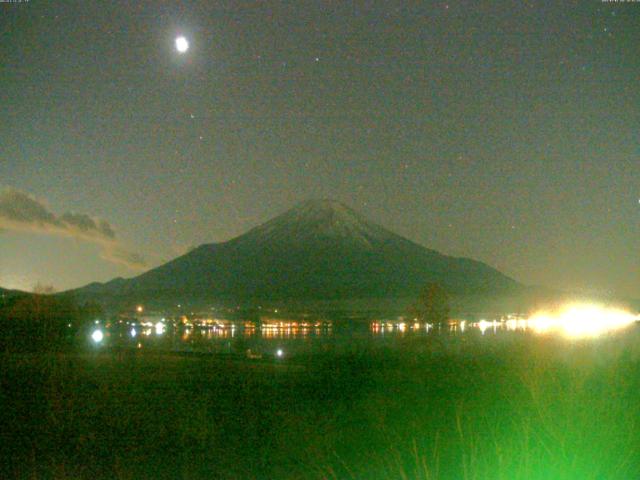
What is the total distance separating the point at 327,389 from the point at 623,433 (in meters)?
7.90

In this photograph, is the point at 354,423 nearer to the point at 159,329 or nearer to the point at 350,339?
the point at 350,339

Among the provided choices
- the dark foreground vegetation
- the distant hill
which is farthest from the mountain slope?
the dark foreground vegetation

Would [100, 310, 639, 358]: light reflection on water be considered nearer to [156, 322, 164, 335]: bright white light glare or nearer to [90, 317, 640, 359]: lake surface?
[90, 317, 640, 359]: lake surface

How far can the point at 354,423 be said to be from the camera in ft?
39.0

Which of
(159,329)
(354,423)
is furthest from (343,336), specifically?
(354,423)

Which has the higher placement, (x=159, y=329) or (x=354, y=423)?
(x=159, y=329)

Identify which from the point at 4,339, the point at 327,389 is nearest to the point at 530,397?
the point at 327,389

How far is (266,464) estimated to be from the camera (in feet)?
32.2

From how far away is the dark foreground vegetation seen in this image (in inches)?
341

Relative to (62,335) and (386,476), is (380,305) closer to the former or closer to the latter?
(62,335)

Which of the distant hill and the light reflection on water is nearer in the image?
the light reflection on water

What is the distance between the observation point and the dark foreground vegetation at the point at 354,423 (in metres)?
8.66

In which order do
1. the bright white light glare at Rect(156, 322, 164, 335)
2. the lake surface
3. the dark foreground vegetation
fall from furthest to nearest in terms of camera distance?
1. the bright white light glare at Rect(156, 322, 164, 335)
2. the lake surface
3. the dark foreground vegetation

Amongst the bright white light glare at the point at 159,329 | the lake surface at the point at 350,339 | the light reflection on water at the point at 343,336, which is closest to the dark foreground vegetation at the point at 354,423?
the lake surface at the point at 350,339
